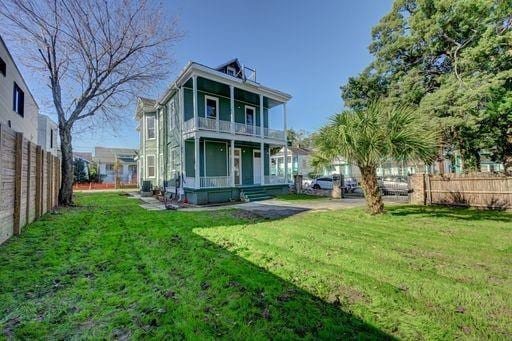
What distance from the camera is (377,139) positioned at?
7887mm

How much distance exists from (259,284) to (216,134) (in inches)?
464

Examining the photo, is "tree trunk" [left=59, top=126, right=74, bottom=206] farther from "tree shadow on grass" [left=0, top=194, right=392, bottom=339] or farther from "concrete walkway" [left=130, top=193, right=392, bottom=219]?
"tree shadow on grass" [left=0, top=194, right=392, bottom=339]

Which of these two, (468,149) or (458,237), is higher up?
(468,149)

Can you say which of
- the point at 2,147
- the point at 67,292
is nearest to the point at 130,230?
the point at 2,147

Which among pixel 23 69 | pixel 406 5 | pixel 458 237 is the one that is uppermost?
pixel 406 5

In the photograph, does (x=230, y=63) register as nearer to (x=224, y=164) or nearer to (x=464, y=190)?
(x=224, y=164)

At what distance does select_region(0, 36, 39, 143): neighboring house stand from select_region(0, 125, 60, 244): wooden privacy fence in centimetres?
250

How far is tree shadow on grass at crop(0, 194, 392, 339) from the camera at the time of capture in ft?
7.89

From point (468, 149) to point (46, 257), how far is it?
1959 cm

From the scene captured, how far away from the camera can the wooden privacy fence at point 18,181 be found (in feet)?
16.2

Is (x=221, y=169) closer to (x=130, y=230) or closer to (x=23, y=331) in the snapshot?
(x=130, y=230)

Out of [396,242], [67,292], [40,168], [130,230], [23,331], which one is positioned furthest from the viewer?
[40,168]

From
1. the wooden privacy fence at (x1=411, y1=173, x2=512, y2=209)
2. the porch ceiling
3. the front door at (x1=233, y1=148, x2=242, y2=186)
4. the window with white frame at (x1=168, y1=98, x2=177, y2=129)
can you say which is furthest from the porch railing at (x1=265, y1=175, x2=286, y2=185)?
the wooden privacy fence at (x1=411, y1=173, x2=512, y2=209)

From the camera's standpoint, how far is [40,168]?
755 cm
